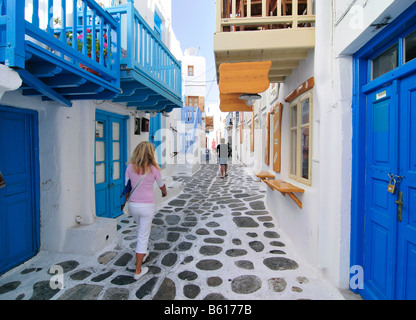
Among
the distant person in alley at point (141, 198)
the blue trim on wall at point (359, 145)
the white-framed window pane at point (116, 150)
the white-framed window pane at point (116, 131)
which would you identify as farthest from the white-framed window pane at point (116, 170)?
the blue trim on wall at point (359, 145)

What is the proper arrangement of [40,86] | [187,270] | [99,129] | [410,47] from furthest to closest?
1. [99,129]
2. [187,270]
3. [40,86]
4. [410,47]

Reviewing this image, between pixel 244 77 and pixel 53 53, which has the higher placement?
pixel 244 77

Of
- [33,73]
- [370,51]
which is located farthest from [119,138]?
[370,51]

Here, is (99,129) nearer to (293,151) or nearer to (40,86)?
(40,86)

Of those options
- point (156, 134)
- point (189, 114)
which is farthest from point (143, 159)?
point (189, 114)

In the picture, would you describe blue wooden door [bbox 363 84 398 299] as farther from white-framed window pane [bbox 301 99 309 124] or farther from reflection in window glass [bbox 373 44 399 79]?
white-framed window pane [bbox 301 99 309 124]

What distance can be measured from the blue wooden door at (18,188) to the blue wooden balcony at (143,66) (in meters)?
1.57

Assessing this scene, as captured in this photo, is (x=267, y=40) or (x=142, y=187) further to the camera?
(x=267, y=40)

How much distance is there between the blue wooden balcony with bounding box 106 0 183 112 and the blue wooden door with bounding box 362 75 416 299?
3.24m

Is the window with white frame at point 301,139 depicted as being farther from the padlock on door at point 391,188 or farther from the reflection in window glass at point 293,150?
the padlock on door at point 391,188

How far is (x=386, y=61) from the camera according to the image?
213 centimetres

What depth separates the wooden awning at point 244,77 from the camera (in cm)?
325

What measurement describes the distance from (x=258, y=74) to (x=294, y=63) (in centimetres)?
95

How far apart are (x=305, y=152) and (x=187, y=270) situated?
2.56 meters
